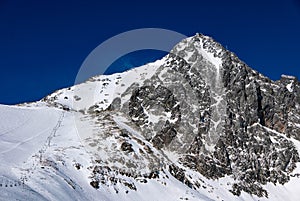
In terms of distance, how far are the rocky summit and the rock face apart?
0.33 m

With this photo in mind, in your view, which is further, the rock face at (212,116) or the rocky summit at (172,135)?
the rock face at (212,116)

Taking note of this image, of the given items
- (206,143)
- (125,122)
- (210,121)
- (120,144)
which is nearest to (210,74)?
(210,121)

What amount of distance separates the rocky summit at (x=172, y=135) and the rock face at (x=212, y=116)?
13.1 inches

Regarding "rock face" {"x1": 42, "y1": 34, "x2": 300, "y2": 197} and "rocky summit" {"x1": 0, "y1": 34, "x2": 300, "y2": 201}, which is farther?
"rock face" {"x1": 42, "y1": 34, "x2": 300, "y2": 197}

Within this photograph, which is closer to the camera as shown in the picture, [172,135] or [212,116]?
[172,135]

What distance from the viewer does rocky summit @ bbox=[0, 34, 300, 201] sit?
5050 centimetres

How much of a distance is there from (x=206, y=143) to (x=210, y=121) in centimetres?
876

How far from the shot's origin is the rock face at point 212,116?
90.9 m

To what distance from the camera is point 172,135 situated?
93.9m

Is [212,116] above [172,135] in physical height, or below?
above

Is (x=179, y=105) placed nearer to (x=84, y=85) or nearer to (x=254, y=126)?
(x=254, y=126)

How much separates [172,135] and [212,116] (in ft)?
58.4

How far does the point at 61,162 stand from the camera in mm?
49656

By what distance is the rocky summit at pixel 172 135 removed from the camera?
50.5 meters
